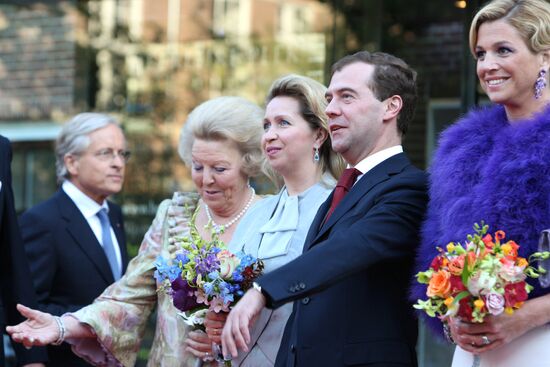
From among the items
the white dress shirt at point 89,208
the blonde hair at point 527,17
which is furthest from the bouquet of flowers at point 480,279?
the white dress shirt at point 89,208

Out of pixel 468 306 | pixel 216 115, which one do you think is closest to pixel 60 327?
pixel 216 115

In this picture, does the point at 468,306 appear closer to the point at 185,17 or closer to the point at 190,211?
the point at 190,211

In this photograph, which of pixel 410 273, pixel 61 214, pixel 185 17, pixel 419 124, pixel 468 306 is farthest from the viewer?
pixel 185 17

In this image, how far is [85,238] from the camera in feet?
20.0

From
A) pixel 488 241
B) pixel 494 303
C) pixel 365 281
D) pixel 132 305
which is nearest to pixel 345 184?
pixel 365 281

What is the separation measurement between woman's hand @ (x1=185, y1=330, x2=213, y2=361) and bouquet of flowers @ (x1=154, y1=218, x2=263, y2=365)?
0.31 metres

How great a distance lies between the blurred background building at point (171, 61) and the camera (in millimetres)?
7809

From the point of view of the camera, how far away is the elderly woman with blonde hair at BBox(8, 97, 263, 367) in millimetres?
4945

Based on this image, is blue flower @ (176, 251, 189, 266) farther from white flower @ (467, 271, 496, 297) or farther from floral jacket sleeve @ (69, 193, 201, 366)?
white flower @ (467, 271, 496, 297)

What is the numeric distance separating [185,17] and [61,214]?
2781 millimetres

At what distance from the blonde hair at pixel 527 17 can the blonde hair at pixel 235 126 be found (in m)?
1.66

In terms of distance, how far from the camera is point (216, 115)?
198 inches

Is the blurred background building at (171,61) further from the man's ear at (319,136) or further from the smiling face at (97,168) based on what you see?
the man's ear at (319,136)

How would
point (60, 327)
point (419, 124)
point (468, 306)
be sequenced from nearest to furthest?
point (468, 306), point (60, 327), point (419, 124)
